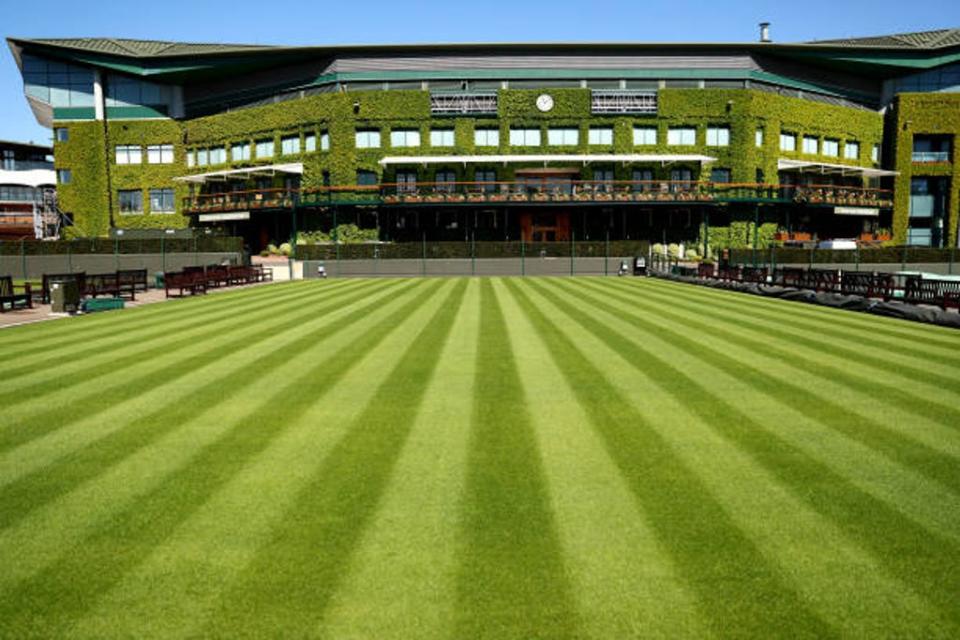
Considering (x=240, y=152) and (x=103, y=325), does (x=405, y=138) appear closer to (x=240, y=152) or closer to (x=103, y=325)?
(x=240, y=152)

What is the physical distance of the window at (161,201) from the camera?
64.1m

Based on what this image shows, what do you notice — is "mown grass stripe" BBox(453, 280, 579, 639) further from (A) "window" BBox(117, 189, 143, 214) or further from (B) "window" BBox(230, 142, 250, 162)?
(A) "window" BBox(117, 189, 143, 214)

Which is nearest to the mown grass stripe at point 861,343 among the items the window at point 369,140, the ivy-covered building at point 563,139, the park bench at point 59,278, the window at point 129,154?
the park bench at point 59,278

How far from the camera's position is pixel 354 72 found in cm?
5559

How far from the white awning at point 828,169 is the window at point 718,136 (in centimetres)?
537

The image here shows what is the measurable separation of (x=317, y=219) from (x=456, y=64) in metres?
17.8

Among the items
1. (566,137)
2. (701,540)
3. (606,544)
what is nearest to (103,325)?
(606,544)

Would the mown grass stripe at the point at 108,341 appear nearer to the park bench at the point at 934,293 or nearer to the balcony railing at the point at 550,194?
the park bench at the point at 934,293

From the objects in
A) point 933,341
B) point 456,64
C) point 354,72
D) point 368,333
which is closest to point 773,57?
point 456,64

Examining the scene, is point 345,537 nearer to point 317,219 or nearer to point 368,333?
point 368,333

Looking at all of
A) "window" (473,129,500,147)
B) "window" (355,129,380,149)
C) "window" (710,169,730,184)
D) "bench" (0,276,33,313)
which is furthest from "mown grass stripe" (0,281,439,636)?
"window" (710,169,730,184)

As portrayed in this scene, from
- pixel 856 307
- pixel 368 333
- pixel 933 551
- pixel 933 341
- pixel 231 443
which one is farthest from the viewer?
pixel 856 307

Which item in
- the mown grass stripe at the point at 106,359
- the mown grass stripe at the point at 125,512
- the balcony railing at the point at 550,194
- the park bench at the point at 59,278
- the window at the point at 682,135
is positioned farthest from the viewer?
the window at the point at 682,135

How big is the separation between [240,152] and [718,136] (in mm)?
43147
